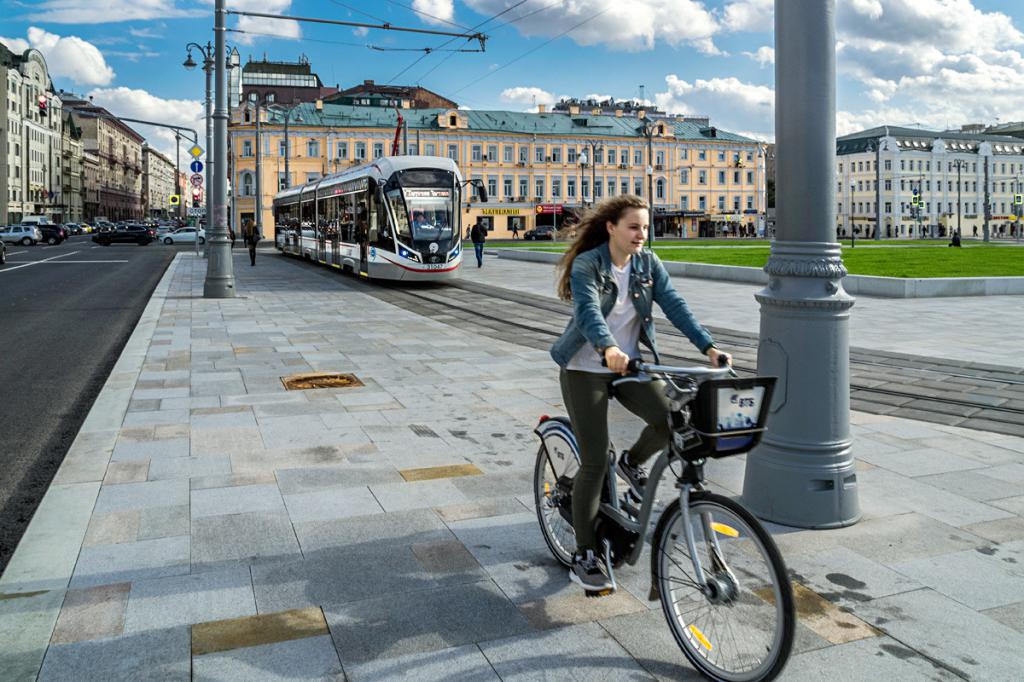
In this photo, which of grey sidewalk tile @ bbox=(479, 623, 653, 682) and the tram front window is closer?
grey sidewalk tile @ bbox=(479, 623, 653, 682)

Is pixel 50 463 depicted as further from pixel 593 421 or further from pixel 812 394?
pixel 812 394

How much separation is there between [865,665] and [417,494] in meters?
2.84

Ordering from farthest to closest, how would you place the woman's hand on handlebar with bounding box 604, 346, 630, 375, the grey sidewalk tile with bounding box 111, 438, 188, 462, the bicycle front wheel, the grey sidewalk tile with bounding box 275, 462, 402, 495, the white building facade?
the white building facade < the grey sidewalk tile with bounding box 111, 438, 188, 462 < the grey sidewalk tile with bounding box 275, 462, 402, 495 < the woman's hand on handlebar with bounding box 604, 346, 630, 375 < the bicycle front wheel

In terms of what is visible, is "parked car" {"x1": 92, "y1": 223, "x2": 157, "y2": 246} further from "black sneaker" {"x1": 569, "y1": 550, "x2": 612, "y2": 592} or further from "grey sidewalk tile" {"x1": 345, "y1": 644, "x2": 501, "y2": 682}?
"grey sidewalk tile" {"x1": 345, "y1": 644, "x2": 501, "y2": 682}

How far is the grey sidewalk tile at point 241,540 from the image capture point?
4441 millimetres

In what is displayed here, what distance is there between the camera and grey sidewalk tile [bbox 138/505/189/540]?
4.79m

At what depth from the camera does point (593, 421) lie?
3.82 meters

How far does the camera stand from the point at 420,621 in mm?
3746

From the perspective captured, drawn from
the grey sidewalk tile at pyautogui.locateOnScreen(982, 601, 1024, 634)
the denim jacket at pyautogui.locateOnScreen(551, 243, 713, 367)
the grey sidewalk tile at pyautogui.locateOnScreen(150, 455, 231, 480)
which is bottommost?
the grey sidewalk tile at pyautogui.locateOnScreen(982, 601, 1024, 634)

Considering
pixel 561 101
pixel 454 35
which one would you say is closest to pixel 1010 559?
pixel 454 35

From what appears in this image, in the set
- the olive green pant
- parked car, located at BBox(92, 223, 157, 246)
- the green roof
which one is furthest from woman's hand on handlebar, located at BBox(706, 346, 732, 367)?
the green roof

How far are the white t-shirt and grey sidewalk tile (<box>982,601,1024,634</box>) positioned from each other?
1.80 metres

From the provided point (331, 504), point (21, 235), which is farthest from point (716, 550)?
point (21, 235)

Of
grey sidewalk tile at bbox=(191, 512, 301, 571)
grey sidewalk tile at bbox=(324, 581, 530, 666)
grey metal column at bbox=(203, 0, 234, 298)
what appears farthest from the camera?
grey metal column at bbox=(203, 0, 234, 298)
